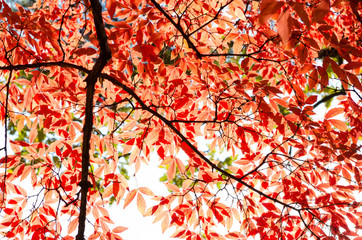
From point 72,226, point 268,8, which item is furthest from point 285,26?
point 72,226

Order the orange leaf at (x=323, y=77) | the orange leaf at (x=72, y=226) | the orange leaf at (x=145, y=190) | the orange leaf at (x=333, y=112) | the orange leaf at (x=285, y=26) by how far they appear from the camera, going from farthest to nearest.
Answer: the orange leaf at (x=72, y=226) < the orange leaf at (x=145, y=190) < the orange leaf at (x=333, y=112) < the orange leaf at (x=323, y=77) < the orange leaf at (x=285, y=26)

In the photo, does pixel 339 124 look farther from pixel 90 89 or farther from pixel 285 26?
pixel 90 89

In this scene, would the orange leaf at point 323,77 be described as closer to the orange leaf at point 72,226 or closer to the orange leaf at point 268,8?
the orange leaf at point 268,8

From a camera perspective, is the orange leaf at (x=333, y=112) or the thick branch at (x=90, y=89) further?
the orange leaf at (x=333, y=112)

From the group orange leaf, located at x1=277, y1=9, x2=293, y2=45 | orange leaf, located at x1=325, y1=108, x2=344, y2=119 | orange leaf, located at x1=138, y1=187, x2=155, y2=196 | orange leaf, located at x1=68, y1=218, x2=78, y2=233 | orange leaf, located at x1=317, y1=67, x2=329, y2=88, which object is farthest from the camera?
orange leaf, located at x1=68, y1=218, x2=78, y2=233

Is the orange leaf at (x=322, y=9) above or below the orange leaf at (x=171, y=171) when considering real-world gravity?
below

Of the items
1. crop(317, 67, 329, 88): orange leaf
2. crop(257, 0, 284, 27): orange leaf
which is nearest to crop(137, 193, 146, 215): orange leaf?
crop(317, 67, 329, 88): orange leaf

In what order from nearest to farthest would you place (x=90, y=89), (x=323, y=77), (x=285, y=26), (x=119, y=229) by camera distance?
(x=285, y=26)
(x=323, y=77)
(x=90, y=89)
(x=119, y=229)

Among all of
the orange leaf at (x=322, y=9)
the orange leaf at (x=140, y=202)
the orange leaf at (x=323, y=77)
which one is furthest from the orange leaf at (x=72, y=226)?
the orange leaf at (x=322, y=9)

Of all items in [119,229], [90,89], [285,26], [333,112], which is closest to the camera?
[285,26]

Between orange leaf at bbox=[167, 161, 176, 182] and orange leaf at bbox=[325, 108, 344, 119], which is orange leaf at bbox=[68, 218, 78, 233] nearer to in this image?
orange leaf at bbox=[167, 161, 176, 182]

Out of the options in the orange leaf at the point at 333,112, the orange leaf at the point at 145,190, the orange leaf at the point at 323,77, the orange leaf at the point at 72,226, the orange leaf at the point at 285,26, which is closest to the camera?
the orange leaf at the point at 285,26

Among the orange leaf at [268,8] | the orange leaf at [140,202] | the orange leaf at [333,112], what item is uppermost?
the orange leaf at [333,112]

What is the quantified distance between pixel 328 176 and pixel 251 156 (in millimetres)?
671
